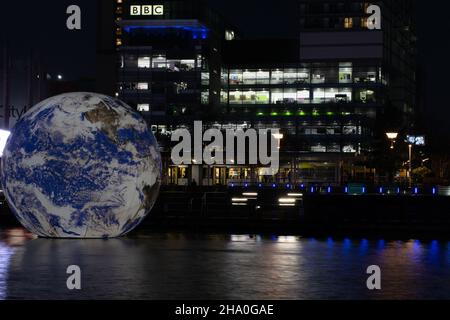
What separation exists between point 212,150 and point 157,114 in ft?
101

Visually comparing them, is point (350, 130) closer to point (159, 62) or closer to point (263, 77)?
point (263, 77)

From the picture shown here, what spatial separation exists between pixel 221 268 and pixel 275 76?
125772mm

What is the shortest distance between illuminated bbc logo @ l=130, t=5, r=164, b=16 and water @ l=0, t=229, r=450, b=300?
115340 mm

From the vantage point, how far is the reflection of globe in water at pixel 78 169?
2689cm

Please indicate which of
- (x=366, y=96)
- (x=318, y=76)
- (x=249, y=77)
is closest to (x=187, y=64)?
(x=249, y=77)

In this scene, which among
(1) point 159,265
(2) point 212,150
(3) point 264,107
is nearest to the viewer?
(1) point 159,265

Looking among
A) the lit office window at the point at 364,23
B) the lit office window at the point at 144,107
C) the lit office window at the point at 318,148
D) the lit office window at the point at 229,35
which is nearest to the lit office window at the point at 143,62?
the lit office window at the point at 144,107

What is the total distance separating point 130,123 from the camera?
92.6 ft

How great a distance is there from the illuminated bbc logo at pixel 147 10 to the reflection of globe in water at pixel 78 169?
11666cm

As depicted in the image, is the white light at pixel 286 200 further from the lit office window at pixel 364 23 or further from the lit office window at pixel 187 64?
the lit office window at pixel 364 23

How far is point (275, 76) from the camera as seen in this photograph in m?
146

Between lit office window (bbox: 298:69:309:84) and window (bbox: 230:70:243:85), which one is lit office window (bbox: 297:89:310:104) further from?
window (bbox: 230:70:243:85)

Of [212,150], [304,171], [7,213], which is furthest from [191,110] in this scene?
[7,213]
